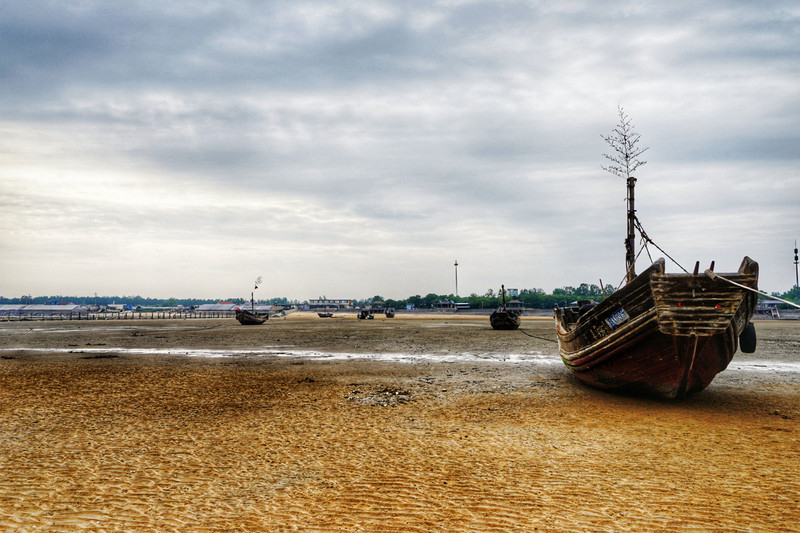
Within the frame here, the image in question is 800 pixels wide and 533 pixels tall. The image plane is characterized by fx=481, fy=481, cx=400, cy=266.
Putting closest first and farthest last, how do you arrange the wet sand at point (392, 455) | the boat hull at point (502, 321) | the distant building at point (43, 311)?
the wet sand at point (392, 455) → the boat hull at point (502, 321) → the distant building at point (43, 311)

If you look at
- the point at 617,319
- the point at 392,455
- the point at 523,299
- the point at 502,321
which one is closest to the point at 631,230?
the point at 617,319

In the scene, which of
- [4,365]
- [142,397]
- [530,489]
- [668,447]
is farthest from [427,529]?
[4,365]

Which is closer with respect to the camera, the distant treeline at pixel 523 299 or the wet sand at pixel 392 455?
the wet sand at pixel 392 455

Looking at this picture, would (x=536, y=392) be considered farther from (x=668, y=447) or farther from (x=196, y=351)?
(x=196, y=351)

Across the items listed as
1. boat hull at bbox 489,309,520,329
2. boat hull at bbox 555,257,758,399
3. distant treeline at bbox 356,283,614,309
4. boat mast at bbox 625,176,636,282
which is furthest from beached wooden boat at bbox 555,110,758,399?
distant treeline at bbox 356,283,614,309

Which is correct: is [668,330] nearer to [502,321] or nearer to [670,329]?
[670,329]

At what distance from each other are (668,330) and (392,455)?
20.2 ft

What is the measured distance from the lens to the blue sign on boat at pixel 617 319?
10680mm

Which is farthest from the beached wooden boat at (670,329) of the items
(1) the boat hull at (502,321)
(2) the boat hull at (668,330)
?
→ (1) the boat hull at (502,321)

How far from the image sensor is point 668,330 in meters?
9.60

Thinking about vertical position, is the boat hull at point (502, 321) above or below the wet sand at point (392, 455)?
below

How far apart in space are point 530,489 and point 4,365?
20.2 metres

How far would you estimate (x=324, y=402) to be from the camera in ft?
36.8

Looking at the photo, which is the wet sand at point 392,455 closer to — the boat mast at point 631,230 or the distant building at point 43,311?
the boat mast at point 631,230
